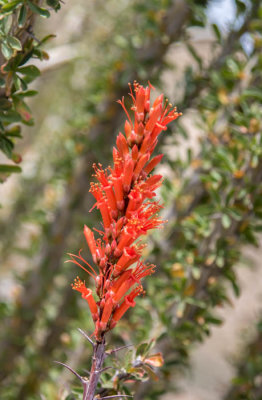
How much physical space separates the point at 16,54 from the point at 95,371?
2.10 feet

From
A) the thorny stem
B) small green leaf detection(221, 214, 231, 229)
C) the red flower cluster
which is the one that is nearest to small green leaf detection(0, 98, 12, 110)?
the red flower cluster

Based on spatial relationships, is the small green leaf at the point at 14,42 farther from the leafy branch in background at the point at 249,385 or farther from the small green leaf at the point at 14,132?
the leafy branch in background at the point at 249,385

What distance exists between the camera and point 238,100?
1675 millimetres

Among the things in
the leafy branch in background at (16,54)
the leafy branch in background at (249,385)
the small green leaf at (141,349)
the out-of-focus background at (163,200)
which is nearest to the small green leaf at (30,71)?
the leafy branch in background at (16,54)

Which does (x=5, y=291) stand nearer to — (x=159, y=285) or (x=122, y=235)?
(x=159, y=285)

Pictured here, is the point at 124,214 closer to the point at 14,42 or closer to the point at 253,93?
the point at 14,42

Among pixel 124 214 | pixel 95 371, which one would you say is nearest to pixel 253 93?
pixel 124 214

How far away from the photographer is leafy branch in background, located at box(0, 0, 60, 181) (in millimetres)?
898

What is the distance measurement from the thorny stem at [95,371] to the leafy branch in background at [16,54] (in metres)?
0.50

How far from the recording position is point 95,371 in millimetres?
743

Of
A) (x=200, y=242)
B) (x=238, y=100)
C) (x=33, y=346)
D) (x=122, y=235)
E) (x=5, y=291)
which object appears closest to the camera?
(x=122, y=235)

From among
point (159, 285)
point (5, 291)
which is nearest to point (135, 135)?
point (159, 285)

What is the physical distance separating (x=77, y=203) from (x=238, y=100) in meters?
0.85

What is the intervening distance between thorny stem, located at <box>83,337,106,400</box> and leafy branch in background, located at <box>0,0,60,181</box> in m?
0.50
